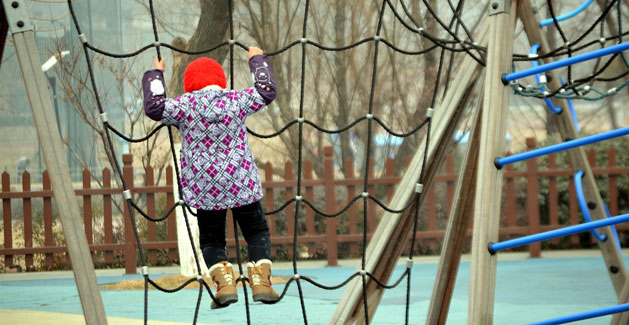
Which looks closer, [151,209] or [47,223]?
[151,209]

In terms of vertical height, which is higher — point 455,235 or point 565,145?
point 565,145

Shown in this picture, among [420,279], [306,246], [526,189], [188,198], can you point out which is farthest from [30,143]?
[188,198]

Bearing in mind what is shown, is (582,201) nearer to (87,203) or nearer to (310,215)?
(310,215)

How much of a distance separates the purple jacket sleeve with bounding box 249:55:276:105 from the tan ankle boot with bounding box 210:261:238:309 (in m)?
0.51

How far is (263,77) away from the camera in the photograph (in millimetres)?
2400

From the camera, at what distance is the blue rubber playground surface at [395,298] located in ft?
15.8

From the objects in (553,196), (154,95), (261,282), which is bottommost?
(261,282)

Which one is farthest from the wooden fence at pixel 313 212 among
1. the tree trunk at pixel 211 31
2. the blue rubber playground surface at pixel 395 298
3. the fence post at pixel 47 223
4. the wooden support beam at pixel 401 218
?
the wooden support beam at pixel 401 218

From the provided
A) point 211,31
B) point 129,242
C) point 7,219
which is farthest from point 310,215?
point 7,219

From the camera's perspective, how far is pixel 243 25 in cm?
910

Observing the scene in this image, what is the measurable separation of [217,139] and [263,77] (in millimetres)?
230

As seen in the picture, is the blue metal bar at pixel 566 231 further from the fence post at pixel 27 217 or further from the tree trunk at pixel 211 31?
the fence post at pixel 27 217

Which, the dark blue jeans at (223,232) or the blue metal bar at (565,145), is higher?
the blue metal bar at (565,145)

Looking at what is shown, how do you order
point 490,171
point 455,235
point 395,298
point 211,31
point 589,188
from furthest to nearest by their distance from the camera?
1. point 211,31
2. point 395,298
3. point 589,188
4. point 455,235
5. point 490,171
